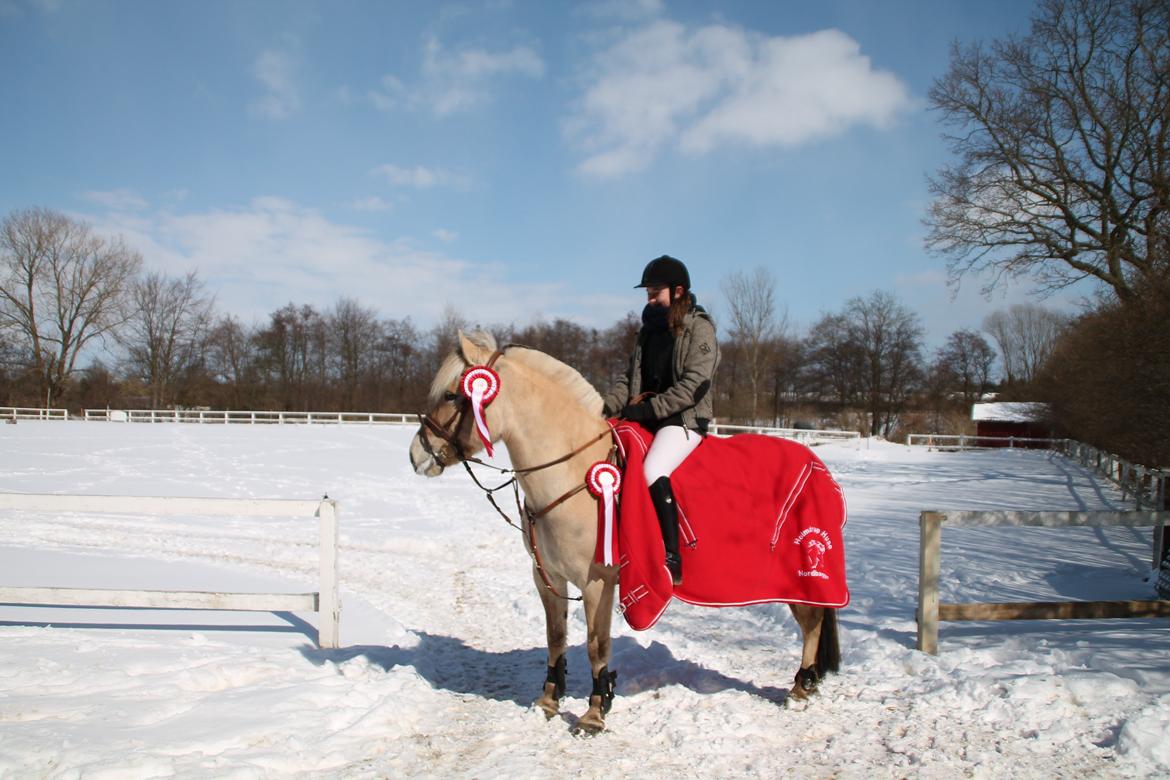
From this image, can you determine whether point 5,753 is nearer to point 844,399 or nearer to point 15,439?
point 15,439

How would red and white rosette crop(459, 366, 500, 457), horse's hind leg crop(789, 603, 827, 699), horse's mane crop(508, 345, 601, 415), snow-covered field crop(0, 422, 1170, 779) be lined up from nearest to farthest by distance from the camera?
1. snow-covered field crop(0, 422, 1170, 779)
2. red and white rosette crop(459, 366, 500, 457)
3. horse's mane crop(508, 345, 601, 415)
4. horse's hind leg crop(789, 603, 827, 699)

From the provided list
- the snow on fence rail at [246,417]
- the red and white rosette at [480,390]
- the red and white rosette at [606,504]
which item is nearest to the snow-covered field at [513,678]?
the red and white rosette at [606,504]

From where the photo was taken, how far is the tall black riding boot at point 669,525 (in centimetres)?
400

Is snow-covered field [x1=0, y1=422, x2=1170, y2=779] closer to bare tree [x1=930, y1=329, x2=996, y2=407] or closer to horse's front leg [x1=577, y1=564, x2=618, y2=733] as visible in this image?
horse's front leg [x1=577, y1=564, x2=618, y2=733]

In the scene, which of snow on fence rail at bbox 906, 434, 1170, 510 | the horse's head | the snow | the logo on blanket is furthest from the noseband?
the snow

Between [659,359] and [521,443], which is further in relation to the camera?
[659,359]

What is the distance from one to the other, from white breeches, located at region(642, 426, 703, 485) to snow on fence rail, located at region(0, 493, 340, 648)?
8.93ft

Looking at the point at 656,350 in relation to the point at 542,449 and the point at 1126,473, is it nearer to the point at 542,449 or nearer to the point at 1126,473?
the point at 542,449

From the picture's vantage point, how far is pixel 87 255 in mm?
49562

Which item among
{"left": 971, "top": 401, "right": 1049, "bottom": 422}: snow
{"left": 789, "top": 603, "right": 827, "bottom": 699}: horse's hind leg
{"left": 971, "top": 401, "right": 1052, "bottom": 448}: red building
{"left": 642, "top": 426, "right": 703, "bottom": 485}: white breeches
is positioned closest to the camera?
{"left": 642, "top": 426, "right": 703, "bottom": 485}: white breeches

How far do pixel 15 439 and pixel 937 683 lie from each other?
30452 millimetres

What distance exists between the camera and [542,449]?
405cm

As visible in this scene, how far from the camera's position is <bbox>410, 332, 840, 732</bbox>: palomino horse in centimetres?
398

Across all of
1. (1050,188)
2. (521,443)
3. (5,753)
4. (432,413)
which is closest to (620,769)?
(521,443)
